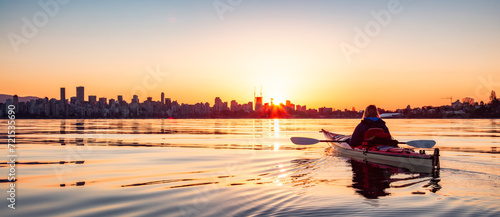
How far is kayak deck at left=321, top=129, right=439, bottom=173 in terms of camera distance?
529 inches

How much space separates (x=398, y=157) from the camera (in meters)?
14.9

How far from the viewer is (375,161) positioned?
54.4 ft

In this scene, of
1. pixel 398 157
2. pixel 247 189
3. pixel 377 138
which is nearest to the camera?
pixel 247 189

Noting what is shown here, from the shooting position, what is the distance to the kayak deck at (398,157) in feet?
44.1

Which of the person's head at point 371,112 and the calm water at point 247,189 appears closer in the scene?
the calm water at point 247,189

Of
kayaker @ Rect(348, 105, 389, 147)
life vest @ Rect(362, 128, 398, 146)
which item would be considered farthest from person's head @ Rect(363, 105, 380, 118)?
life vest @ Rect(362, 128, 398, 146)

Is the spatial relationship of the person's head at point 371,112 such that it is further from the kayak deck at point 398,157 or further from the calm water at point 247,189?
the calm water at point 247,189

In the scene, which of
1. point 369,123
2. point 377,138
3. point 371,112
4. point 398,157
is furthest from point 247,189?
point 371,112

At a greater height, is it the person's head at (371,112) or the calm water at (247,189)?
the person's head at (371,112)

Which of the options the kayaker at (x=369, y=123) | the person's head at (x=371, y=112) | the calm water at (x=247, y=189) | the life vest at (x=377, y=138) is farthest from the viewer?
the person's head at (x=371, y=112)

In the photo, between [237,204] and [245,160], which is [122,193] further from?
[245,160]

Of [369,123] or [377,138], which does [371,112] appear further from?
[377,138]

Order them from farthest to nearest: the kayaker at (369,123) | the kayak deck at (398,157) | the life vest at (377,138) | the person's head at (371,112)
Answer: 1. the person's head at (371,112)
2. the kayaker at (369,123)
3. the life vest at (377,138)
4. the kayak deck at (398,157)

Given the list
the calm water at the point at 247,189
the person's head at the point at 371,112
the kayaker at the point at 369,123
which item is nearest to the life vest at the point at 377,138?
the kayaker at the point at 369,123
